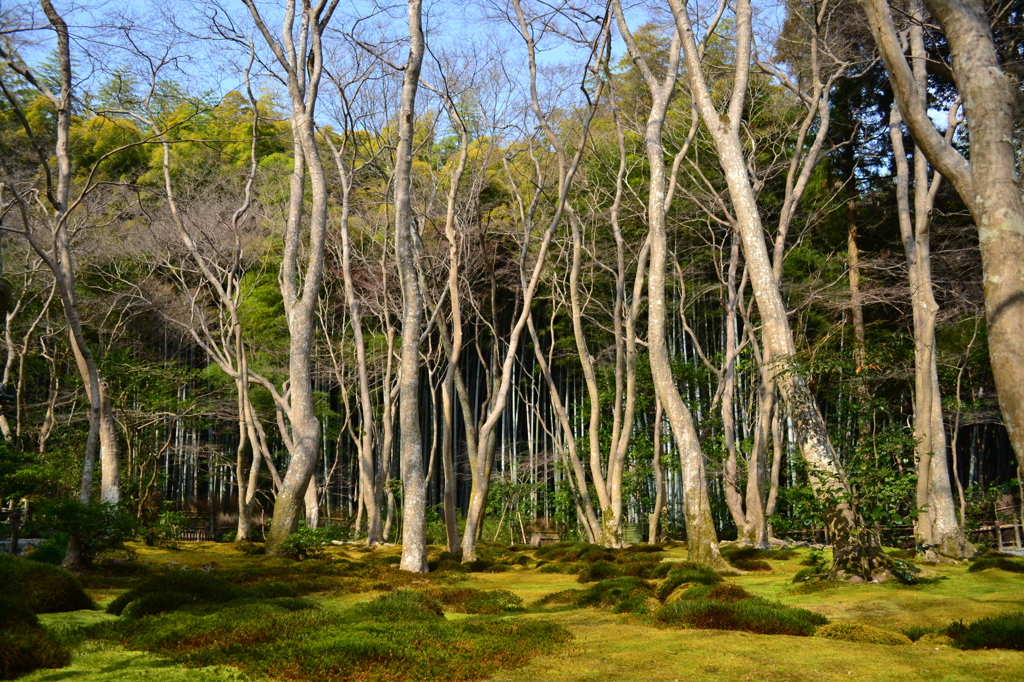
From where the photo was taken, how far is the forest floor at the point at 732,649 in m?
3.93

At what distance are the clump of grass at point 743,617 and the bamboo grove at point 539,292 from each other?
2.09 meters

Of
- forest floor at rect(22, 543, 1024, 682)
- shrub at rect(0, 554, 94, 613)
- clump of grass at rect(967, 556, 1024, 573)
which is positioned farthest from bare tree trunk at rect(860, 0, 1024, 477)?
clump of grass at rect(967, 556, 1024, 573)

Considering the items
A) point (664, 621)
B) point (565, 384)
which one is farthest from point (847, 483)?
point (565, 384)

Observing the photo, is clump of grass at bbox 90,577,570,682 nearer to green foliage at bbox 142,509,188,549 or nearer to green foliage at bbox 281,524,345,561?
green foliage at bbox 281,524,345,561

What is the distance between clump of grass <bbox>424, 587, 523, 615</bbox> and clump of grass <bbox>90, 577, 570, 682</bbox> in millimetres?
1083

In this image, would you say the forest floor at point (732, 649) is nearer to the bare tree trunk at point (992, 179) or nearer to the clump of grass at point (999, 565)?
the clump of grass at point (999, 565)

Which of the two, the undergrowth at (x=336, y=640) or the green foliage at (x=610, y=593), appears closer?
the undergrowth at (x=336, y=640)

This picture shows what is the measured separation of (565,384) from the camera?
24.1 m

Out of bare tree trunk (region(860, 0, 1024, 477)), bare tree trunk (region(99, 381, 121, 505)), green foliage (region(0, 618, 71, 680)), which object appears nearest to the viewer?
bare tree trunk (region(860, 0, 1024, 477))

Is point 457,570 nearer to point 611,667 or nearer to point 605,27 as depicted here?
point 611,667

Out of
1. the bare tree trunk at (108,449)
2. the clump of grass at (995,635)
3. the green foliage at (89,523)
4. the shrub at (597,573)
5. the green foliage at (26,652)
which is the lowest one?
the shrub at (597,573)

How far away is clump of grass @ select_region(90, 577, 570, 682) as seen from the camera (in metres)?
3.90

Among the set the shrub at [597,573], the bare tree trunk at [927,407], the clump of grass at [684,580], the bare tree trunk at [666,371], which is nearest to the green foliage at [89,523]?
the shrub at [597,573]

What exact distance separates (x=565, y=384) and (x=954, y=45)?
67.3ft
